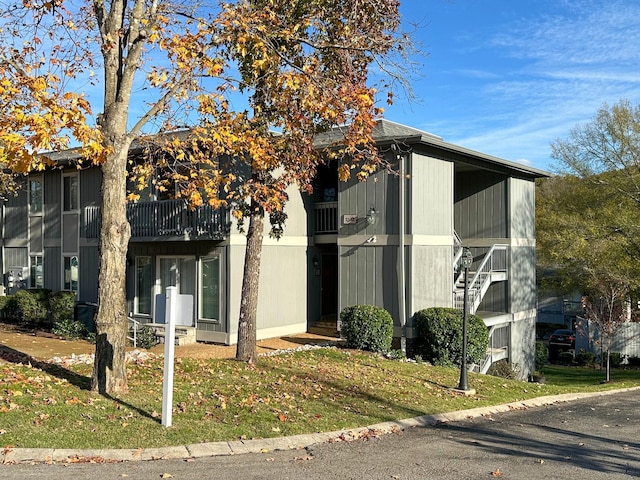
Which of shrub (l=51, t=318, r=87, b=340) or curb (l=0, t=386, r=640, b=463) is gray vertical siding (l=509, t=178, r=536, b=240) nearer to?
curb (l=0, t=386, r=640, b=463)

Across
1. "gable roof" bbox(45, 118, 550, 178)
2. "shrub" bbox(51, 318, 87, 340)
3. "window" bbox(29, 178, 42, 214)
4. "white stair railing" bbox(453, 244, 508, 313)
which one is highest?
"gable roof" bbox(45, 118, 550, 178)

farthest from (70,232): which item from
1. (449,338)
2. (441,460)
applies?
(441,460)

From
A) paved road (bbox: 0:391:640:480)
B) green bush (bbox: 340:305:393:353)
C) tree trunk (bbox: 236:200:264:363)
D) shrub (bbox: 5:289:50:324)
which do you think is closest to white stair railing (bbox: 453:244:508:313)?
green bush (bbox: 340:305:393:353)

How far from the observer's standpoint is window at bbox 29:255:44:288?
2450 cm

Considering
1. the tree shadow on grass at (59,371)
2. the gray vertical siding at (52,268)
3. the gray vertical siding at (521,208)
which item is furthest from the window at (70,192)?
the gray vertical siding at (521,208)

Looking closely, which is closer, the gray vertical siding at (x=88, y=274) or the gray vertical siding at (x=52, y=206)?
the gray vertical siding at (x=88, y=274)

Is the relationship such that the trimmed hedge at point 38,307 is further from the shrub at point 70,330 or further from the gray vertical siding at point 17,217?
the gray vertical siding at point 17,217

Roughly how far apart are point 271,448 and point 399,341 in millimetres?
9962

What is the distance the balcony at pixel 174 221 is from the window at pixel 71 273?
498cm

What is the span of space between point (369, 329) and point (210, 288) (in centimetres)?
503

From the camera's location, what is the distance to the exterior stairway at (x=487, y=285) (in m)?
19.4

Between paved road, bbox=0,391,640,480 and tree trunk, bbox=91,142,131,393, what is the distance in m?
3.03

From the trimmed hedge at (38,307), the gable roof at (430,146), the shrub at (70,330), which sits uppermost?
the gable roof at (430,146)

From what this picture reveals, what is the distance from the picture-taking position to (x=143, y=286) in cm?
2023
